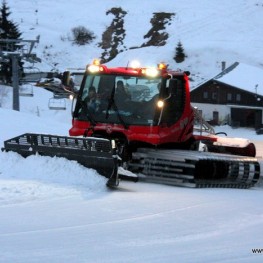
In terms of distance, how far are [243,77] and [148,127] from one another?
5554cm

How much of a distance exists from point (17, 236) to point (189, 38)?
69.7 m

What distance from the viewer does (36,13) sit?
83.0 metres

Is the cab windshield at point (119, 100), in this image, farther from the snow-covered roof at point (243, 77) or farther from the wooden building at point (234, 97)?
the snow-covered roof at point (243, 77)

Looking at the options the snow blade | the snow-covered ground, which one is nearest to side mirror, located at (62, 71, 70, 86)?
the snow blade

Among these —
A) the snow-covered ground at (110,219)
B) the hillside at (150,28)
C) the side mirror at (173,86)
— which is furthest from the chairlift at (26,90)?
the snow-covered ground at (110,219)

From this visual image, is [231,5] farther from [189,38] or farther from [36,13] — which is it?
[36,13]

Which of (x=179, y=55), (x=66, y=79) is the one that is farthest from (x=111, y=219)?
(x=179, y=55)

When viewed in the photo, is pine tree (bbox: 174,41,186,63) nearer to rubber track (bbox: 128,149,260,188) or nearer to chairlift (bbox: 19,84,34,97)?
chairlift (bbox: 19,84,34,97)

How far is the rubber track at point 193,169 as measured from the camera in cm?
1064

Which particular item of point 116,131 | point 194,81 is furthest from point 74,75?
point 194,81

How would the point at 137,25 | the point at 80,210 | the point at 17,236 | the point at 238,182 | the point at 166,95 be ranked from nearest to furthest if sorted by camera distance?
the point at 17,236
the point at 80,210
the point at 166,95
the point at 238,182
the point at 137,25

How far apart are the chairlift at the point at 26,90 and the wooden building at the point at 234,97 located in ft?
59.8

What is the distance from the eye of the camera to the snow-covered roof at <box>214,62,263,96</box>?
63.4 meters

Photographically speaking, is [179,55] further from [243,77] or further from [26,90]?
[26,90]
